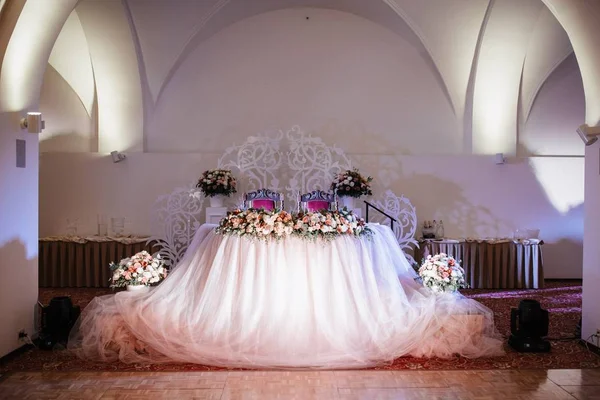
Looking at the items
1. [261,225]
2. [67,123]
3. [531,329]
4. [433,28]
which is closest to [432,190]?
[433,28]

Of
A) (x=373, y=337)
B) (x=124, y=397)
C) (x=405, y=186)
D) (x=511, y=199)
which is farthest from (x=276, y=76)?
(x=124, y=397)

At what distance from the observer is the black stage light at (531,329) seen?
5.26 meters

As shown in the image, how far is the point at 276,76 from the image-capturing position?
33.8ft

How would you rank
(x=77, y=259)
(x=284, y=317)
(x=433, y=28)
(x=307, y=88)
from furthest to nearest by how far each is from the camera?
(x=307, y=88) < (x=433, y=28) < (x=77, y=259) < (x=284, y=317)

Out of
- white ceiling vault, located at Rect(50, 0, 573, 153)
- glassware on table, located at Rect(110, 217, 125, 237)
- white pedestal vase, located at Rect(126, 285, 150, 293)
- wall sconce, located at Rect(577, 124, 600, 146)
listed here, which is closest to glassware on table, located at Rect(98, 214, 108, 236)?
glassware on table, located at Rect(110, 217, 125, 237)

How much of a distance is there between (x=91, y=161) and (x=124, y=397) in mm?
6606

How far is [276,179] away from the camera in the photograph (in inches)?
378

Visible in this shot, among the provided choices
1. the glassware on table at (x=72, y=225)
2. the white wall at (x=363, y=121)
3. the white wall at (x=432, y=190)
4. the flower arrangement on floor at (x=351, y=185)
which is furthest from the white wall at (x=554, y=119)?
the glassware on table at (x=72, y=225)

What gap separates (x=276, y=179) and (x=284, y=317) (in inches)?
192

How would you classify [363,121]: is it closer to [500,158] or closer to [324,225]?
[500,158]

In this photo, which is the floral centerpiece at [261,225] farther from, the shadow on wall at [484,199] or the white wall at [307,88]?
the white wall at [307,88]

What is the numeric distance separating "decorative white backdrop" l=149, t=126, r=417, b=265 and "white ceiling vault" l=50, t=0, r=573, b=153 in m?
1.94

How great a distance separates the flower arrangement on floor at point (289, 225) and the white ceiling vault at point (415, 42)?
524 centimetres

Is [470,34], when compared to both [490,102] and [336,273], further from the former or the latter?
[336,273]
